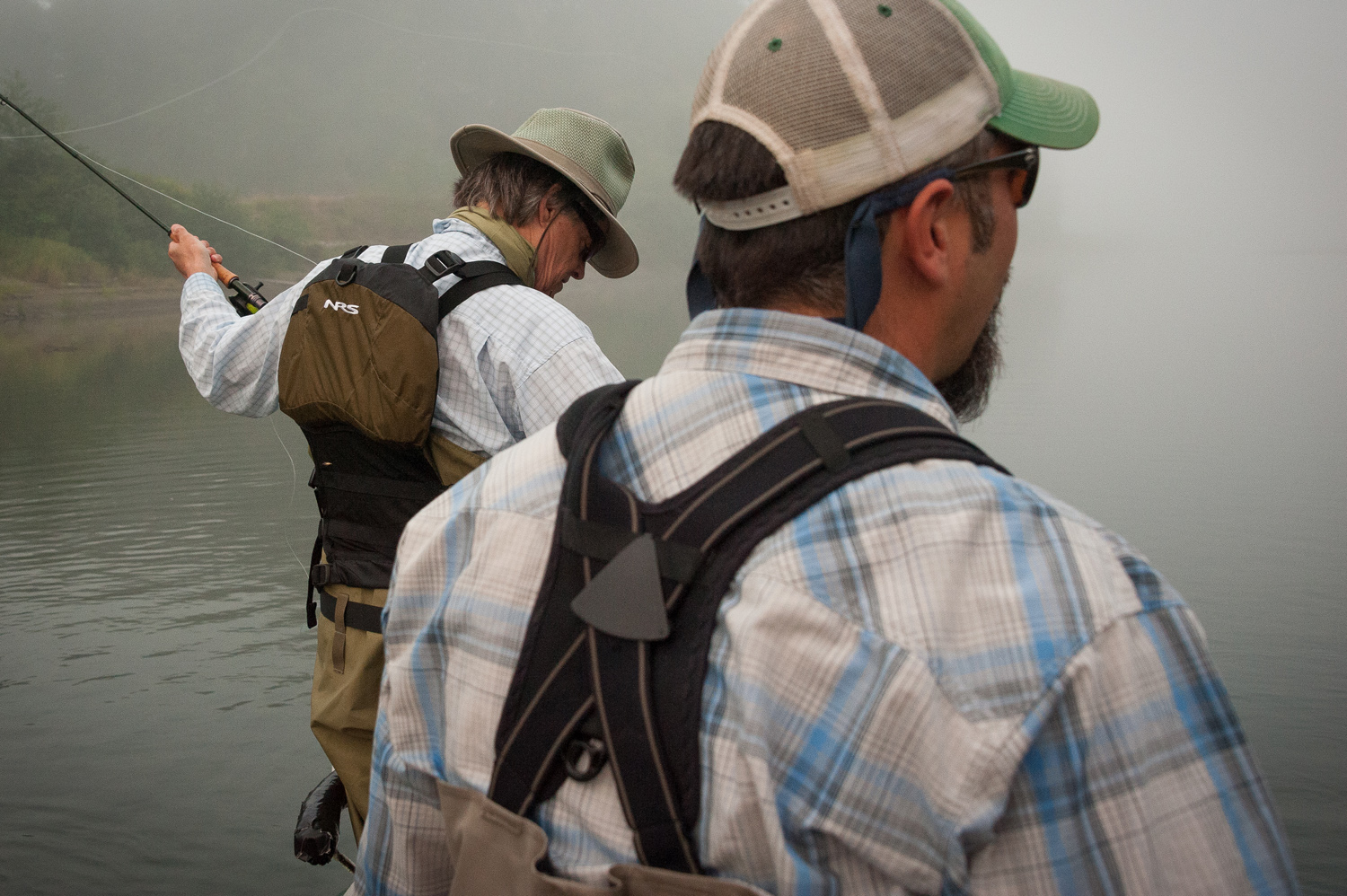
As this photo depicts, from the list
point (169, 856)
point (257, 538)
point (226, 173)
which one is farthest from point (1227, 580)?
point (226, 173)

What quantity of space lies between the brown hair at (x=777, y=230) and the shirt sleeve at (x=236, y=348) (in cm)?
155

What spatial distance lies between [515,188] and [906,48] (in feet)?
5.79

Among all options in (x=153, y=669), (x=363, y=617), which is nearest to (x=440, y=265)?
(x=363, y=617)

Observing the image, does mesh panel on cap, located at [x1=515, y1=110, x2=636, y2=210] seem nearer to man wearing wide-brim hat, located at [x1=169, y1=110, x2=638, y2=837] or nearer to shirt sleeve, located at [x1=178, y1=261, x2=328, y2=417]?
man wearing wide-brim hat, located at [x1=169, y1=110, x2=638, y2=837]

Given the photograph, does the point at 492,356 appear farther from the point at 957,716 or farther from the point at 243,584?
the point at 243,584

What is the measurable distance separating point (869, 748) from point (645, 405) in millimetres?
354

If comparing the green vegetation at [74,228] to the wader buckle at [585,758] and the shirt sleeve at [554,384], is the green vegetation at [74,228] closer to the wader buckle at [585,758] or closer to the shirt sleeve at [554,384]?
the shirt sleeve at [554,384]

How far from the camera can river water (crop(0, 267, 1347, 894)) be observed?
14.4ft

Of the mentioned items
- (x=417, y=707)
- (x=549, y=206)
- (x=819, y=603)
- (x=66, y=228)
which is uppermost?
(x=549, y=206)

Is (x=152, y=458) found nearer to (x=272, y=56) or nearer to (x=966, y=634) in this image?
(x=966, y=634)

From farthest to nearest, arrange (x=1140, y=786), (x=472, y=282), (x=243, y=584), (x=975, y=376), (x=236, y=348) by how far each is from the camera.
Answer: (x=243, y=584), (x=236, y=348), (x=472, y=282), (x=975, y=376), (x=1140, y=786)

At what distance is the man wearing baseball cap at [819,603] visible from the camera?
71 cm

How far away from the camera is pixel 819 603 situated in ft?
2.47

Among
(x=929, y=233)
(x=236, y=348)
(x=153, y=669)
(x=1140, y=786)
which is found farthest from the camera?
(x=153, y=669)
